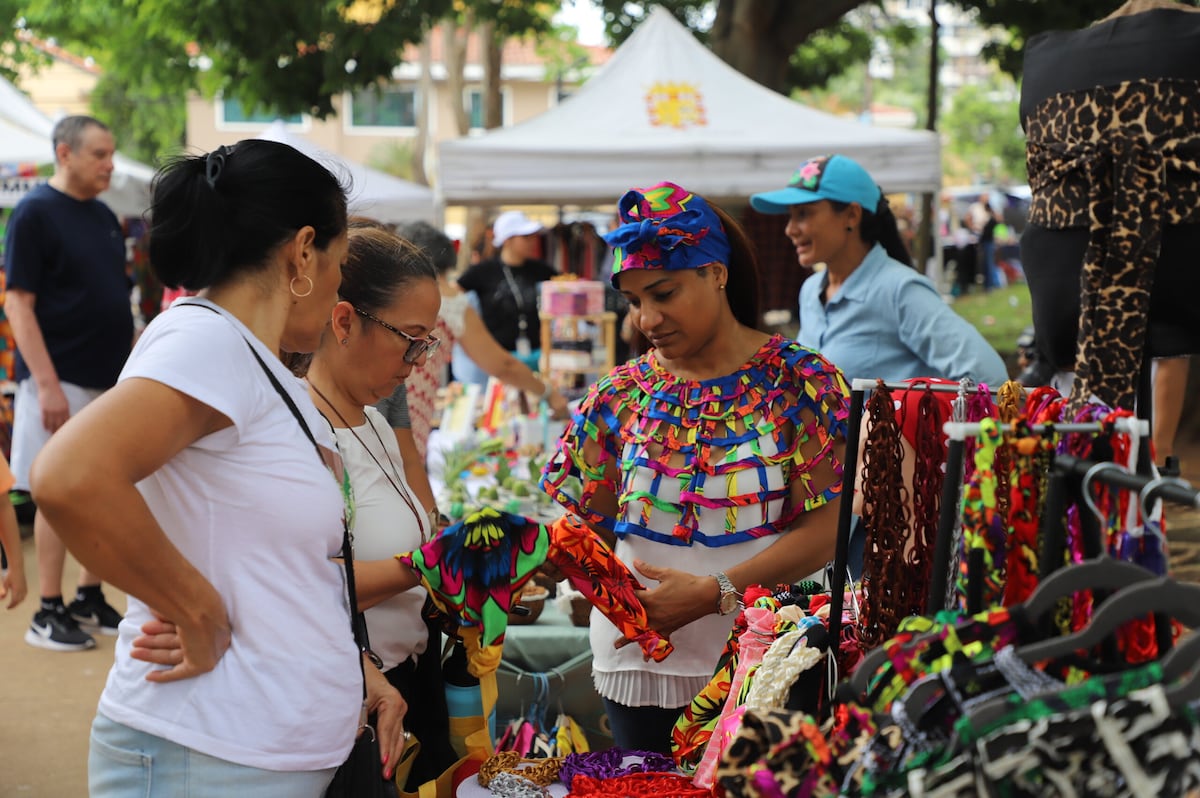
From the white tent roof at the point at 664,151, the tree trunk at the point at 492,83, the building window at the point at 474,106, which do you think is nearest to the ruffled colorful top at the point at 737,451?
the white tent roof at the point at 664,151

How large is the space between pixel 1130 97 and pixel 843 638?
109 centimetres

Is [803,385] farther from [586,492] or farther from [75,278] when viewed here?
[75,278]

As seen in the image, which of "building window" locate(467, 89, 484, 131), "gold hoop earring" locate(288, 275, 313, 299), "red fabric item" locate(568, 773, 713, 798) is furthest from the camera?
"building window" locate(467, 89, 484, 131)

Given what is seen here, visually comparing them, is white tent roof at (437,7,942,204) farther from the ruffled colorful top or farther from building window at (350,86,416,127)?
building window at (350,86,416,127)

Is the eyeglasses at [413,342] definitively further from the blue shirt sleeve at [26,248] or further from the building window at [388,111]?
the building window at [388,111]

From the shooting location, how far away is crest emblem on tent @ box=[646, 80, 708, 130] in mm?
7270

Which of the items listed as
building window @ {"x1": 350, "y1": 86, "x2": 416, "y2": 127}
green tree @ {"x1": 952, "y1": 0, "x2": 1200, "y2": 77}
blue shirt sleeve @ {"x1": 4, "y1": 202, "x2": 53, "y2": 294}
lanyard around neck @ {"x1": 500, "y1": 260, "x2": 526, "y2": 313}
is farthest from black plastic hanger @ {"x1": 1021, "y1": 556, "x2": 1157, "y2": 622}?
building window @ {"x1": 350, "y1": 86, "x2": 416, "y2": 127}

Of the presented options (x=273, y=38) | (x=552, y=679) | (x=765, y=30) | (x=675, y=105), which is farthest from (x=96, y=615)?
(x=765, y=30)

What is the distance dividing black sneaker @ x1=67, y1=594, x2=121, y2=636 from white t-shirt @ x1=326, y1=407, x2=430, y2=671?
347 cm

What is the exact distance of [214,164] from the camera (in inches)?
64.2

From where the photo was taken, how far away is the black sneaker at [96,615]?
5316 mm

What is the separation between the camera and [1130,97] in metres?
2.11

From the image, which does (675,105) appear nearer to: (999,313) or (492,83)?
(492,83)

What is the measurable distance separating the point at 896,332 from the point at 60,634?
3.77 metres
